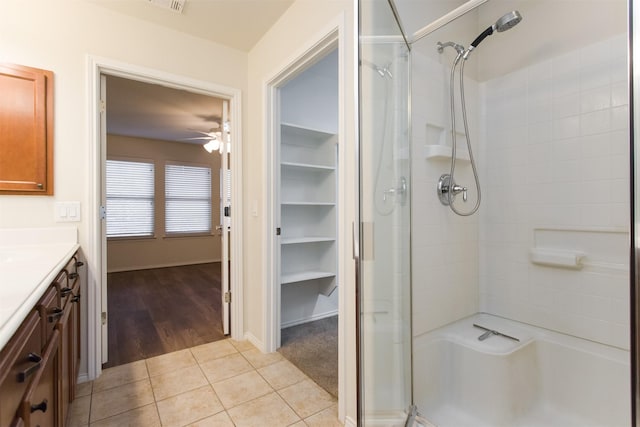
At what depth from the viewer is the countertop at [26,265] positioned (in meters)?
0.70

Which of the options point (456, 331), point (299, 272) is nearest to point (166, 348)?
point (299, 272)

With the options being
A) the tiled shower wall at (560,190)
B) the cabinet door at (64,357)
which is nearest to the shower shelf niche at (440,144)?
the tiled shower wall at (560,190)

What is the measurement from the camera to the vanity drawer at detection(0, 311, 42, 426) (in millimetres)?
612

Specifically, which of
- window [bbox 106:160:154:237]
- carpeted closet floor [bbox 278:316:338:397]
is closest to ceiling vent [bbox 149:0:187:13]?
carpeted closet floor [bbox 278:316:338:397]

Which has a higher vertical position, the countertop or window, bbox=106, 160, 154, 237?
window, bbox=106, 160, 154, 237

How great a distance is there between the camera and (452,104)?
1.94m

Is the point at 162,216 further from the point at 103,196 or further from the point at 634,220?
the point at 634,220

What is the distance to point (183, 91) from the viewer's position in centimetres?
308

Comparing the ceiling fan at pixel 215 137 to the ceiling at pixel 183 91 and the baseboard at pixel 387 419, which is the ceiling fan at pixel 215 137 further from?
the baseboard at pixel 387 419

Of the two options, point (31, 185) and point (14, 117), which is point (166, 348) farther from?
point (14, 117)

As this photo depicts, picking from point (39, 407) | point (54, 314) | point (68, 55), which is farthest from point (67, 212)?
point (39, 407)

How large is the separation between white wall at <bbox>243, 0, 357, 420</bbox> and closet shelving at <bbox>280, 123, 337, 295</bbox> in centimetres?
33

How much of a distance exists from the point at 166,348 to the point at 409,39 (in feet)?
8.88

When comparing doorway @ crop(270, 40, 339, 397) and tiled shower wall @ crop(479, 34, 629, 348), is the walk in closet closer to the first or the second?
doorway @ crop(270, 40, 339, 397)
